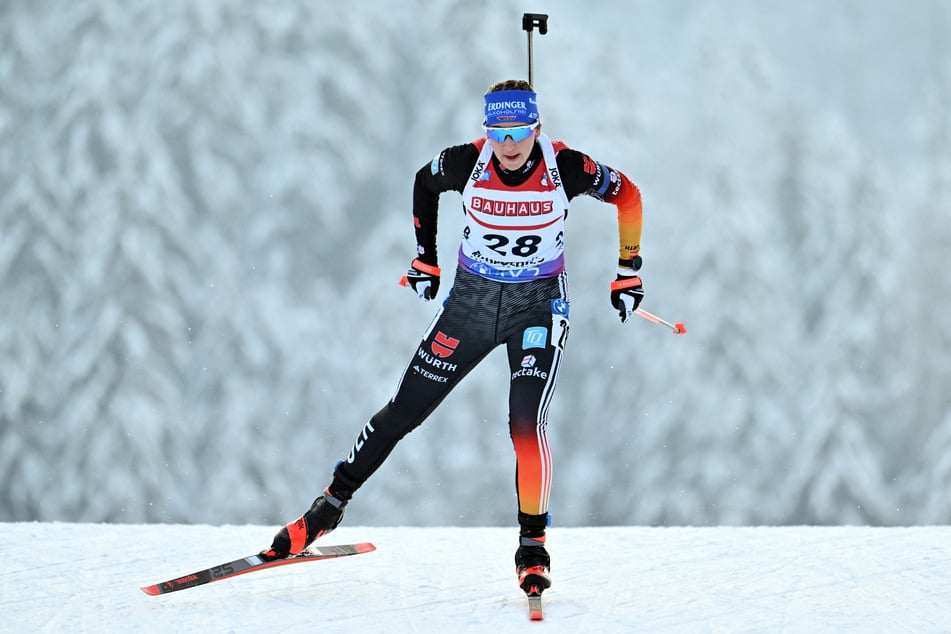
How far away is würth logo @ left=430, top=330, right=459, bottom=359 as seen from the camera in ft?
17.1

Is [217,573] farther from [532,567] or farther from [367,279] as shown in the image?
[367,279]

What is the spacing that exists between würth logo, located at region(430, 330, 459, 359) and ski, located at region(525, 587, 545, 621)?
45.8 inches

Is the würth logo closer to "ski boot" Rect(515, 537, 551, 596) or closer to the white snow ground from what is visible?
"ski boot" Rect(515, 537, 551, 596)

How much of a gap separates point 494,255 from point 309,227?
1421cm

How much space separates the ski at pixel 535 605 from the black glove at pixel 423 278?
154 cm

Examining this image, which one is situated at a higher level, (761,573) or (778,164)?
(778,164)

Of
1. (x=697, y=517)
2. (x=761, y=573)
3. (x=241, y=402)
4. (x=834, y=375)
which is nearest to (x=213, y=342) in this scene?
(x=241, y=402)

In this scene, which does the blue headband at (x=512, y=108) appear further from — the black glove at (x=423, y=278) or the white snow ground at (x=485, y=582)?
the white snow ground at (x=485, y=582)

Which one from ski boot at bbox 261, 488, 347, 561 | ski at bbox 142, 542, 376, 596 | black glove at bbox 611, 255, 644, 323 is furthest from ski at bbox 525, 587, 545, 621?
black glove at bbox 611, 255, 644, 323

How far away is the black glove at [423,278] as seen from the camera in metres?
5.51

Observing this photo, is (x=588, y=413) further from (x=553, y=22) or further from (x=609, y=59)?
(x=553, y=22)

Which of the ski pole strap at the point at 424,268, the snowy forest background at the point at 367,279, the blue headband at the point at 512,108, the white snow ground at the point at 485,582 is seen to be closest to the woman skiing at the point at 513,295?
the blue headband at the point at 512,108

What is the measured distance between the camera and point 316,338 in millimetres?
18219

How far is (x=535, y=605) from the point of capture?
4.89 meters
